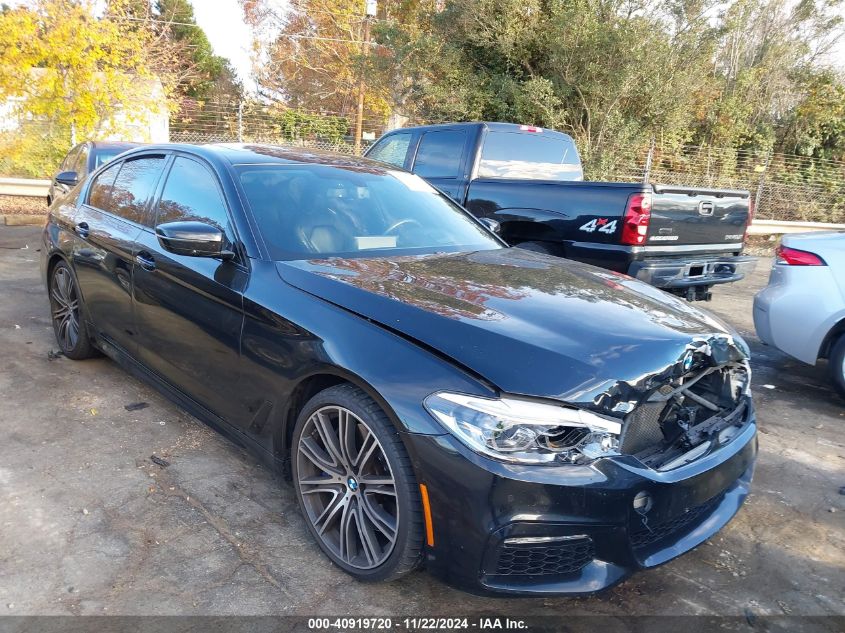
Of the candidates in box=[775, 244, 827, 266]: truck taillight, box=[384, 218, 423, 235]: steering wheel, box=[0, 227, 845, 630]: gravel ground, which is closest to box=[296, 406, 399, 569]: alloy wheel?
box=[0, 227, 845, 630]: gravel ground

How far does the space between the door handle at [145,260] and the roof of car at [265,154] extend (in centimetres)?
64

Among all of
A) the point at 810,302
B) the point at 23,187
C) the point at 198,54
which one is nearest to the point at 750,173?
the point at 810,302

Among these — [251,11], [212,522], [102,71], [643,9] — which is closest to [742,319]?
[212,522]

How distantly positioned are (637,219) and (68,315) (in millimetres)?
4586

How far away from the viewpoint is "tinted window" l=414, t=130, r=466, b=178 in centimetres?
706

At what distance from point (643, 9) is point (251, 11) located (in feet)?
74.8

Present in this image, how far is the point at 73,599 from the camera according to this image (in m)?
2.42

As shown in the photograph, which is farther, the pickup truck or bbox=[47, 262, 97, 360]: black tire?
the pickup truck

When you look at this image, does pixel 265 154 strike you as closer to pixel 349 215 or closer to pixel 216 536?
pixel 349 215

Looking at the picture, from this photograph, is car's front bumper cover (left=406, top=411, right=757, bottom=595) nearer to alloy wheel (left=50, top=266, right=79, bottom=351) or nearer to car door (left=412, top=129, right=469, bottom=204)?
alloy wheel (left=50, top=266, right=79, bottom=351)

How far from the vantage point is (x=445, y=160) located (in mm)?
7172

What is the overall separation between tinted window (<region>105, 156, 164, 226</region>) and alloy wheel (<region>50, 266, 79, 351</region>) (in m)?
0.80

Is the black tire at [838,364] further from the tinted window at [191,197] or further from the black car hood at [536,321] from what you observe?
the tinted window at [191,197]

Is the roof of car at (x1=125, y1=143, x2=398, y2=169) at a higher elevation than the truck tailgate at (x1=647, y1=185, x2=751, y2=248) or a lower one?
higher
